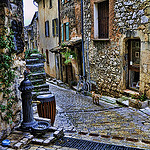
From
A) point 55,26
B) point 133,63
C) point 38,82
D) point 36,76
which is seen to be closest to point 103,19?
point 133,63

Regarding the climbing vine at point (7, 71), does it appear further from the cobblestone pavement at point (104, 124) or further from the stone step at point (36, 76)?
the stone step at point (36, 76)

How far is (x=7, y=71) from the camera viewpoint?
371 cm

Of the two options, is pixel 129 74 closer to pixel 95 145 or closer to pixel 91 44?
pixel 91 44

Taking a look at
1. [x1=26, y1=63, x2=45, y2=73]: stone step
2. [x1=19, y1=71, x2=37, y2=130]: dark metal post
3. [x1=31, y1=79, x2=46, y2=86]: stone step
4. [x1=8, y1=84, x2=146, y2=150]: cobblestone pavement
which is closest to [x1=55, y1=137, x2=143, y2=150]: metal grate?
[x1=8, y1=84, x2=146, y2=150]: cobblestone pavement

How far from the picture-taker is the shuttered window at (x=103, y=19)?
28.9 ft

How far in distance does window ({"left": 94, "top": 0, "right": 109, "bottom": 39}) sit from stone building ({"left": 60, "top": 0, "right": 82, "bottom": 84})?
1676mm

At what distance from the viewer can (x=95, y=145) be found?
150 inches

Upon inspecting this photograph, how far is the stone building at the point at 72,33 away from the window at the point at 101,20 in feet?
5.50

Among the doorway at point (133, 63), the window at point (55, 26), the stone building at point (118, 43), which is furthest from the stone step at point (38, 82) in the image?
the window at point (55, 26)

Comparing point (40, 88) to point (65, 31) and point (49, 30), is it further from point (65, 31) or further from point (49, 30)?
point (49, 30)

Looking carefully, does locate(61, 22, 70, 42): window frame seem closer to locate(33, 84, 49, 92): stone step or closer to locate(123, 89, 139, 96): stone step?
locate(33, 84, 49, 92): stone step

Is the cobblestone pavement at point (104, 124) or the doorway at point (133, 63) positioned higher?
the doorway at point (133, 63)

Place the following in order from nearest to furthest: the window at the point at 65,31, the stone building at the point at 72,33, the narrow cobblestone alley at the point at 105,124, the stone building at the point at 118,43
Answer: the narrow cobblestone alley at the point at 105,124, the stone building at the point at 118,43, the stone building at the point at 72,33, the window at the point at 65,31

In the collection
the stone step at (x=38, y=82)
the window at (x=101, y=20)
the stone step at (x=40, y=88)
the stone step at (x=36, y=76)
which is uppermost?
the window at (x=101, y=20)
